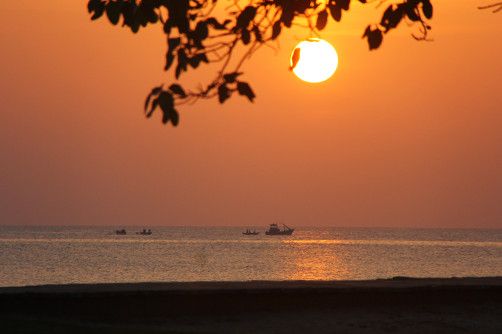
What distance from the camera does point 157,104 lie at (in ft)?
34.5

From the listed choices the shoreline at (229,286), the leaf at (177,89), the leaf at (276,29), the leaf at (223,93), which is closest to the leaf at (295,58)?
the leaf at (276,29)

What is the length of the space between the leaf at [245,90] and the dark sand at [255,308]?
5.26 meters

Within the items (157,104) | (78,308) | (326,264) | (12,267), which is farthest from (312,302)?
(326,264)

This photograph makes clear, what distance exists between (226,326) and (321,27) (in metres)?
5.34

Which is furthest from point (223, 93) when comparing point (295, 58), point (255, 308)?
point (255, 308)

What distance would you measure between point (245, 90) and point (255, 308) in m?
6.69

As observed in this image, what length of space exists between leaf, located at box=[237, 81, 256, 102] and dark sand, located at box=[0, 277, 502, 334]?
526 cm

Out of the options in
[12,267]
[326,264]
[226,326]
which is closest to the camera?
[226,326]

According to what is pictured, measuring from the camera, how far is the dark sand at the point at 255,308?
53.0ft

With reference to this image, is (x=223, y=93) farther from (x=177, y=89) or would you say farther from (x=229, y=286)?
(x=229, y=286)

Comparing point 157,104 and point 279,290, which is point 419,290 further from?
point 157,104

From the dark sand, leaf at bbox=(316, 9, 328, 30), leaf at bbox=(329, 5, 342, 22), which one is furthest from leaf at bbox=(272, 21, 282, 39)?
the dark sand

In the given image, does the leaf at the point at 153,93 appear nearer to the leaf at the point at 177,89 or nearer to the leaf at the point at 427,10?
the leaf at the point at 177,89

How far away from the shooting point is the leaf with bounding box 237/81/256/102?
11031 millimetres
